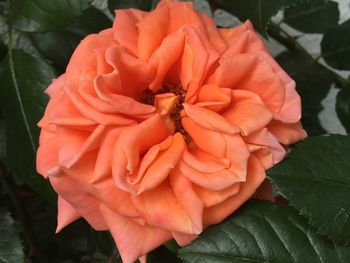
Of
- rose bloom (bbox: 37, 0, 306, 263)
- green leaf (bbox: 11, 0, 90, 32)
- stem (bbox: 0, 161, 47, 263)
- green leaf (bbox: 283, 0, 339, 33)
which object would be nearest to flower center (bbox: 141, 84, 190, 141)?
rose bloom (bbox: 37, 0, 306, 263)

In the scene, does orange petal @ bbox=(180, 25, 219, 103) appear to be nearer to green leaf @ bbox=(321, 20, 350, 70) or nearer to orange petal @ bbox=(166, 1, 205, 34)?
orange petal @ bbox=(166, 1, 205, 34)

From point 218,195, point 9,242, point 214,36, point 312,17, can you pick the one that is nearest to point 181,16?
point 214,36

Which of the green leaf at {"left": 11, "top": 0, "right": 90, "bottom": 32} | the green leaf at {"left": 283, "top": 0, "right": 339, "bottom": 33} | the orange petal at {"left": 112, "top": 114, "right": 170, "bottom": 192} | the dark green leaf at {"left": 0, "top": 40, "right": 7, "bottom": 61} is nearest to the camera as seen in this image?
the orange petal at {"left": 112, "top": 114, "right": 170, "bottom": 192}

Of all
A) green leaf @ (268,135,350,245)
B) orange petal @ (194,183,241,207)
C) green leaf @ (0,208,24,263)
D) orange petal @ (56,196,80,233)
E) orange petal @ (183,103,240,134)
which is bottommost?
green leaf @ (0,208,24,263)

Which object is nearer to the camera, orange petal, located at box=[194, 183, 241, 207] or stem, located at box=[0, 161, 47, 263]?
orange petal, located at box=[194, 183, 241, 207]

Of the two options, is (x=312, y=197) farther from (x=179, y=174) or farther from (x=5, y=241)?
(x=5, y=241)

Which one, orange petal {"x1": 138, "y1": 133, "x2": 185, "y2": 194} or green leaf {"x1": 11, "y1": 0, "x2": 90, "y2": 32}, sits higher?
green leaf {"x1": 11, "y1": 0, "x2": 90, "y2": 32}

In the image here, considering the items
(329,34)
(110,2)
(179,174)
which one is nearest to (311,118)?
(329,34)

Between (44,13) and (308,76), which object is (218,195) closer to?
(44,13)
